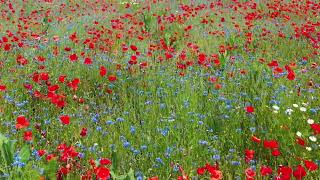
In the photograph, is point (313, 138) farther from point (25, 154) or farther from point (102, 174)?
point (25, 154)

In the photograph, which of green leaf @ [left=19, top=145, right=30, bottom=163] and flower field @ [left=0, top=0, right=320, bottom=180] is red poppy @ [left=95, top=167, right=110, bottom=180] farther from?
green leaf @ [left=19, top=145, right=30, bottom=163]

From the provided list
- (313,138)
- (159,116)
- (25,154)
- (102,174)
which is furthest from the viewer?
(159,116)

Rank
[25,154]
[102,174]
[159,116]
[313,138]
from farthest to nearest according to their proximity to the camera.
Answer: [159,116]
[313,138]
[25,154]
[102,174]

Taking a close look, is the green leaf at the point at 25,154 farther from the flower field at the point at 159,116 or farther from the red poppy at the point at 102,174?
the red poppy at the point at 102,174

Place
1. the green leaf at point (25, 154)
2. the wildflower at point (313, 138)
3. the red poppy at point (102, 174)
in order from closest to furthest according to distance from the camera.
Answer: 1. the red poppy at point (102, 174)
2. the green leaf at point (25, 154)
3. the wildflower at point (313, 138)

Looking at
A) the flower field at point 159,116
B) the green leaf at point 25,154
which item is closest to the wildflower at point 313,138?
the flower field at point 159,116

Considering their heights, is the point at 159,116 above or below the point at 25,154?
below

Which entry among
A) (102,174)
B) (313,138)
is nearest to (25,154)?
(102,174)

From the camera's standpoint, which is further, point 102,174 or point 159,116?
point 159,116

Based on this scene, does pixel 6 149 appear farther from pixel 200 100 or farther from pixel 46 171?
pixel 200 100

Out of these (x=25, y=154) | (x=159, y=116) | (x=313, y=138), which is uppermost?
(x=25, y=154)

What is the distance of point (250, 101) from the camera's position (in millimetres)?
4027

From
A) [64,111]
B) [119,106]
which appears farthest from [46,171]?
[119,106]

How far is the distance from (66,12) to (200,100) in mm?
8461
